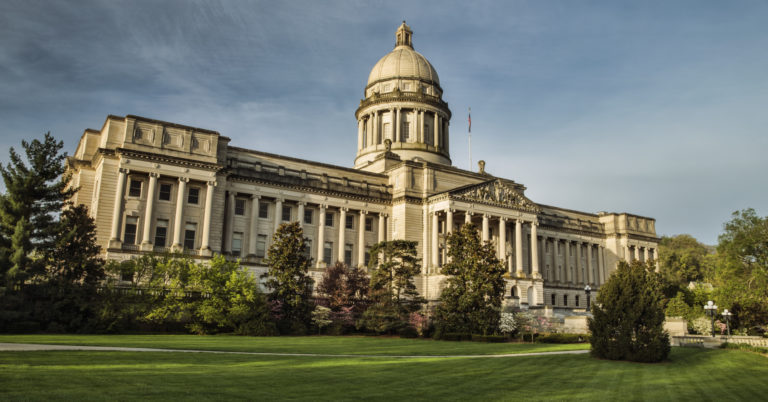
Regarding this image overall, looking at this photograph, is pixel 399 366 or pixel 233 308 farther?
pixel 233 308

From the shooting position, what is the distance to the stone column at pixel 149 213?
50406 millimetres

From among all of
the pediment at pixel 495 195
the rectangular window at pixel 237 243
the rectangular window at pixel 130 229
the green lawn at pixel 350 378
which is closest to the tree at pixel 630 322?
the green lawn at pixel 350 378

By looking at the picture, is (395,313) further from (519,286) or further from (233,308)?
(519,286)

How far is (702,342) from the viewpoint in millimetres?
37625

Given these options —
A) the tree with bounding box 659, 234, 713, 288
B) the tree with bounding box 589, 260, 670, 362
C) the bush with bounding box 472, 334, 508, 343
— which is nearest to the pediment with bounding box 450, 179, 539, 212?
the bush with bounding box 472, 334, 508, 343

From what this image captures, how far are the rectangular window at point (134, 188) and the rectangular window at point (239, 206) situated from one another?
1036 centimetres

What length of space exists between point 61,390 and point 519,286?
5877cm

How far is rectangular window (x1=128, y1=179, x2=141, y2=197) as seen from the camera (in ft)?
171

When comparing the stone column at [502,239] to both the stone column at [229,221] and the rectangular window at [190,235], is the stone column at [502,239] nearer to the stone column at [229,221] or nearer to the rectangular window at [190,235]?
the stone column at [229,221]

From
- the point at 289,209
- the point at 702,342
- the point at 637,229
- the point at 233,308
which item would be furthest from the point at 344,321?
the point at 637,229

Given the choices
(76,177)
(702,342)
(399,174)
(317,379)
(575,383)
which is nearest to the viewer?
(317,379)

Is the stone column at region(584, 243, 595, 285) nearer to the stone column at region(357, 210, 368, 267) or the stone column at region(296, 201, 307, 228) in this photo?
the stone column at region(357, 210, 368, 267)

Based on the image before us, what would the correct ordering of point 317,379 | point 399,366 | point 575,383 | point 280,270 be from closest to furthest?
point 317,379
point 575,383
point 399,366
point 280,270

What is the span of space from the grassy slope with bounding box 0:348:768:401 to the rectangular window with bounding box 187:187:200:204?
115ft
